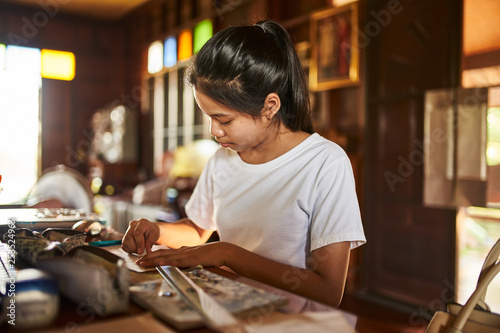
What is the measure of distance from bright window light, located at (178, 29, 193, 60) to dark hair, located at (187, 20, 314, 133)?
498 centimetres

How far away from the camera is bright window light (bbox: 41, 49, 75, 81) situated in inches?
293

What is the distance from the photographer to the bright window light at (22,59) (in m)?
7.05

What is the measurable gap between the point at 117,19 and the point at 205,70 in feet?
25.4

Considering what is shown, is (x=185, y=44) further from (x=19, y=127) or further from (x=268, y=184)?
(x=268, y=184)

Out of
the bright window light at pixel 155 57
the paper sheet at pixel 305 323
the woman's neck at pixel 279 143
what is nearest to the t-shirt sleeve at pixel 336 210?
the woman's neck at pixel 279 143

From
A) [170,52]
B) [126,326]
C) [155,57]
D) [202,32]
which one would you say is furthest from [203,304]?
[155,57]

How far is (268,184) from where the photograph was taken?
1.31m

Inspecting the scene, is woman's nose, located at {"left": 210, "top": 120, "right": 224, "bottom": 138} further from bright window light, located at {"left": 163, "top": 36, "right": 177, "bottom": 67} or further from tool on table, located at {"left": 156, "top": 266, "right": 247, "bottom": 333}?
bright window light, located at {"left": 163, "top": 36, "right": 177, "bottom": 67}

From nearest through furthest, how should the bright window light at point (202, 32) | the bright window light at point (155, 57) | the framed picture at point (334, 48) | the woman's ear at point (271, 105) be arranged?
the woman's ear at point (271, 105) < the framed picture at point (334, 48) < the bright window light at point (202, 32) < the bright window light at point (155, 57)

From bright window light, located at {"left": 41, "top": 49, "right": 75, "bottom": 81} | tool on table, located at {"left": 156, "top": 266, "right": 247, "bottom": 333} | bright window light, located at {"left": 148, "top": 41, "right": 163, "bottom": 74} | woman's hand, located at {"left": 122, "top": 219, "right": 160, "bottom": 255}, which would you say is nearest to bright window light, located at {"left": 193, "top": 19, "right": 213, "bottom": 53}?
bright window light, located at {"left": 148, "top": 41, "right": 163, "bottom": 74}

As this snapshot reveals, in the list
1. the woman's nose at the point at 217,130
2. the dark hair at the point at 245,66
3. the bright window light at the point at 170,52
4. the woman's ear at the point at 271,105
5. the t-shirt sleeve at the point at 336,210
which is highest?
the bright window light at the point at 170,52

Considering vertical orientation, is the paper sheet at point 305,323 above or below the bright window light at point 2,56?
below

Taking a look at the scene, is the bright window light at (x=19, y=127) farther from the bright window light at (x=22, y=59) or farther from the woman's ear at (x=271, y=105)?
the woman's ear at (x=271, y=105)

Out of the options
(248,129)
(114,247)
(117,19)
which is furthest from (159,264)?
(117,19)
